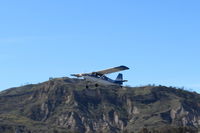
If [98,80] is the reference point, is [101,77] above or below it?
above

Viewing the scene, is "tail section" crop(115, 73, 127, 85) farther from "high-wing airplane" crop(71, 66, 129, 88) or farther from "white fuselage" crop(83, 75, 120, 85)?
"white fuselage" crop(83, 75, 120, 85)

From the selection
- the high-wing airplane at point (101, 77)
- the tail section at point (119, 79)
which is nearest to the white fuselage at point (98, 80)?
the high-wing airplane at point (101, 77)

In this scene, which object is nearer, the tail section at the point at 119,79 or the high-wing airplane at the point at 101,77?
the high-wing airplane at the point at 101,77

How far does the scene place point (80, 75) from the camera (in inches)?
4980

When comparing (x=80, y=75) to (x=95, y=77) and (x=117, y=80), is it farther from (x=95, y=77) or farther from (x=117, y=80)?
(x=117, y=80)

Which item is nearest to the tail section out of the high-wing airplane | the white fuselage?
the high-wing airplane

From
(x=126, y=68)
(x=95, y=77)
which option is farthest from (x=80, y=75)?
(x=126, y=68)

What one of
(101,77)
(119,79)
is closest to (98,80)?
(101,77)

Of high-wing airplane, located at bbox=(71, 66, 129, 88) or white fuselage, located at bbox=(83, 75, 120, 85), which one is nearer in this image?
white fuselage, located at bbox=(83, 75, 120, 85)

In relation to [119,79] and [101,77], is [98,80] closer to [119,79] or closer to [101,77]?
[101,77]

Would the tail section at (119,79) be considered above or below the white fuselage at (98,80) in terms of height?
above

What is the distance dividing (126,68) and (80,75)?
41.5 feet

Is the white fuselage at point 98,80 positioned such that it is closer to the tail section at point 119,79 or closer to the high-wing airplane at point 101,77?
the high-wing airplane at point 101,77

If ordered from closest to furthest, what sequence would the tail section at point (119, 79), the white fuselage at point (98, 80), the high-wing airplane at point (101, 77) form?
the white fuselage at point (98, 80)
the high-wing airplane at point (101, 77)
the tail section at point (119, 79)
